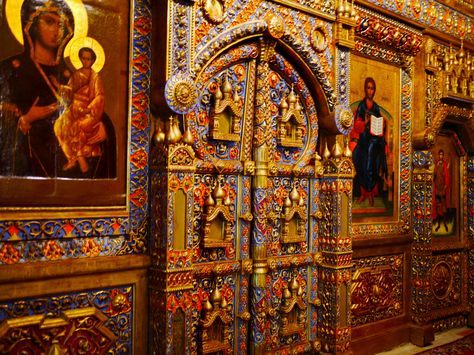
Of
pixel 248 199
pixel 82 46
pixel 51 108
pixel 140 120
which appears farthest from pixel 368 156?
pixel 51 108

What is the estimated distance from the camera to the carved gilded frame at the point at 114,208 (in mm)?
2729

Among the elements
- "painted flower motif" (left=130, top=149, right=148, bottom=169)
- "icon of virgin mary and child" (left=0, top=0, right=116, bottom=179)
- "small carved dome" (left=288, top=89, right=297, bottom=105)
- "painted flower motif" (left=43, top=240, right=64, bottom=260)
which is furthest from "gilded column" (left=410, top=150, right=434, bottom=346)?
"painted flower motif" (left=43, top=240, right=64, bottom=260)

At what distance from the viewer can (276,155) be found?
4082 millimetres

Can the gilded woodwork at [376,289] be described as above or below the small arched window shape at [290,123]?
below

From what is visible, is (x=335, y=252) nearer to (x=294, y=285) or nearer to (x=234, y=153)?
(x=294, y=285)

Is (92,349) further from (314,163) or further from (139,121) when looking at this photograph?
(314,163)

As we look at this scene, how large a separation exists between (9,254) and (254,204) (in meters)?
1.80

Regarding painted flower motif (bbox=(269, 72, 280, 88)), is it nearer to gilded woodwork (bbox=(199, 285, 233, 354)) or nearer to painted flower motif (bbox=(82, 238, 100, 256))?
gilded woodwork (bbox=(199, 285, 233, 354))

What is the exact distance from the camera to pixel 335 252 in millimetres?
4254

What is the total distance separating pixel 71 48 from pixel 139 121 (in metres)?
0.60

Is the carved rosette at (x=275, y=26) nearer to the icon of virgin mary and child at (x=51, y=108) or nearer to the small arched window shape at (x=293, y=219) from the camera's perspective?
the small arched window shape at (x=293, y=219)

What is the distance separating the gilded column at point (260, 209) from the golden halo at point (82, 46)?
1.28 meters

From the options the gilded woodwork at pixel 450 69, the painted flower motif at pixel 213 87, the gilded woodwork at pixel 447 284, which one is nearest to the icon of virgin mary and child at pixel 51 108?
the painted flower motif at pixel 213 87

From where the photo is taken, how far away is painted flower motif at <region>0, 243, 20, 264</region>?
2.67m
